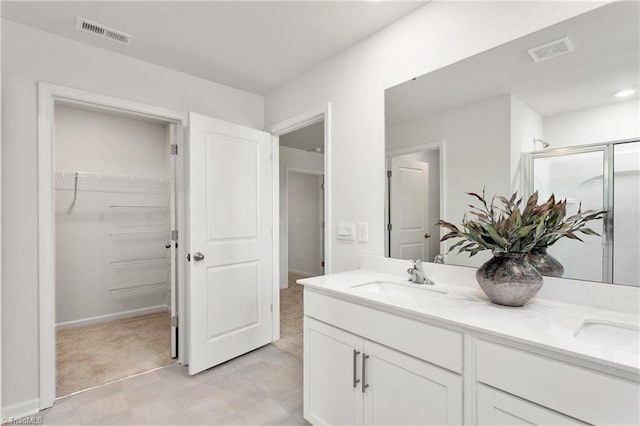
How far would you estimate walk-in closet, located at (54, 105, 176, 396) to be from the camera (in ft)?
10.6

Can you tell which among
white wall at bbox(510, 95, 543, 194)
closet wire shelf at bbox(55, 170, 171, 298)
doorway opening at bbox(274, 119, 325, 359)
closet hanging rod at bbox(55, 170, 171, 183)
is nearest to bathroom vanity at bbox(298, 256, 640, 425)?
white wall at bbox(510, 95, 543, 194)

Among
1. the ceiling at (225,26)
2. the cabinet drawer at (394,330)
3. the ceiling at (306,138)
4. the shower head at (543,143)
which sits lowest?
the cabinet drawer at (394,330)

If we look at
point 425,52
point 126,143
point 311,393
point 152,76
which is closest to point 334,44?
point 425,52

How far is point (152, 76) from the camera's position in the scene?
239 cm

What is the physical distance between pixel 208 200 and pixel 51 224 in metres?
0.99

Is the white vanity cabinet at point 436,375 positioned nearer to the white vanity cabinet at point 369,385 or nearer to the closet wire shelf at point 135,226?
the white vanity cabinet at point 369,385

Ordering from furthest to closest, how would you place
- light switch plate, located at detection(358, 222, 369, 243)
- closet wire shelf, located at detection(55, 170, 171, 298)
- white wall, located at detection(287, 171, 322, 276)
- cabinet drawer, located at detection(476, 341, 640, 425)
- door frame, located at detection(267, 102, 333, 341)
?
white wall, located at detection(287, 171, 322, 276) < closet wire shelf, located at detection(55, 170, 171, 298) < door frame, located at detection(267, 102, 333, 341) < light switch plate, located at detection(358, 222, 369, 243) < cabinet drawer, located at detection(476, 341, 640, 425)

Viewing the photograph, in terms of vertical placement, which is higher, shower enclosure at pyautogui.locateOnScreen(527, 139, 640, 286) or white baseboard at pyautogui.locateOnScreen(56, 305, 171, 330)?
shower enclosure at pyautogui.locateOnScreen(527, 139, 640, 286)

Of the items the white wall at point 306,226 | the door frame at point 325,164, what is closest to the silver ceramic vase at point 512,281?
the door frame at point 325,164

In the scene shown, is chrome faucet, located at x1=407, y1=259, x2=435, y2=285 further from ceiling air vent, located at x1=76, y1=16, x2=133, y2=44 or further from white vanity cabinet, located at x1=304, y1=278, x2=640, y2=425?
ceiling air vent, located at x1=76, y1=16, x2=133, y2=44

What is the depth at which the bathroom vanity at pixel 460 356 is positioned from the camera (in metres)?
0.83

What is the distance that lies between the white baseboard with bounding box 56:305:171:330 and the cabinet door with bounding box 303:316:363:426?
2965 millimetres

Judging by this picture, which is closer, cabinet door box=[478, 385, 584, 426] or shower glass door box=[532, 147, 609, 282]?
cabinet door box=[478, 385, 584, 426]

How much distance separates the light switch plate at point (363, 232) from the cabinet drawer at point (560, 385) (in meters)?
1.09
